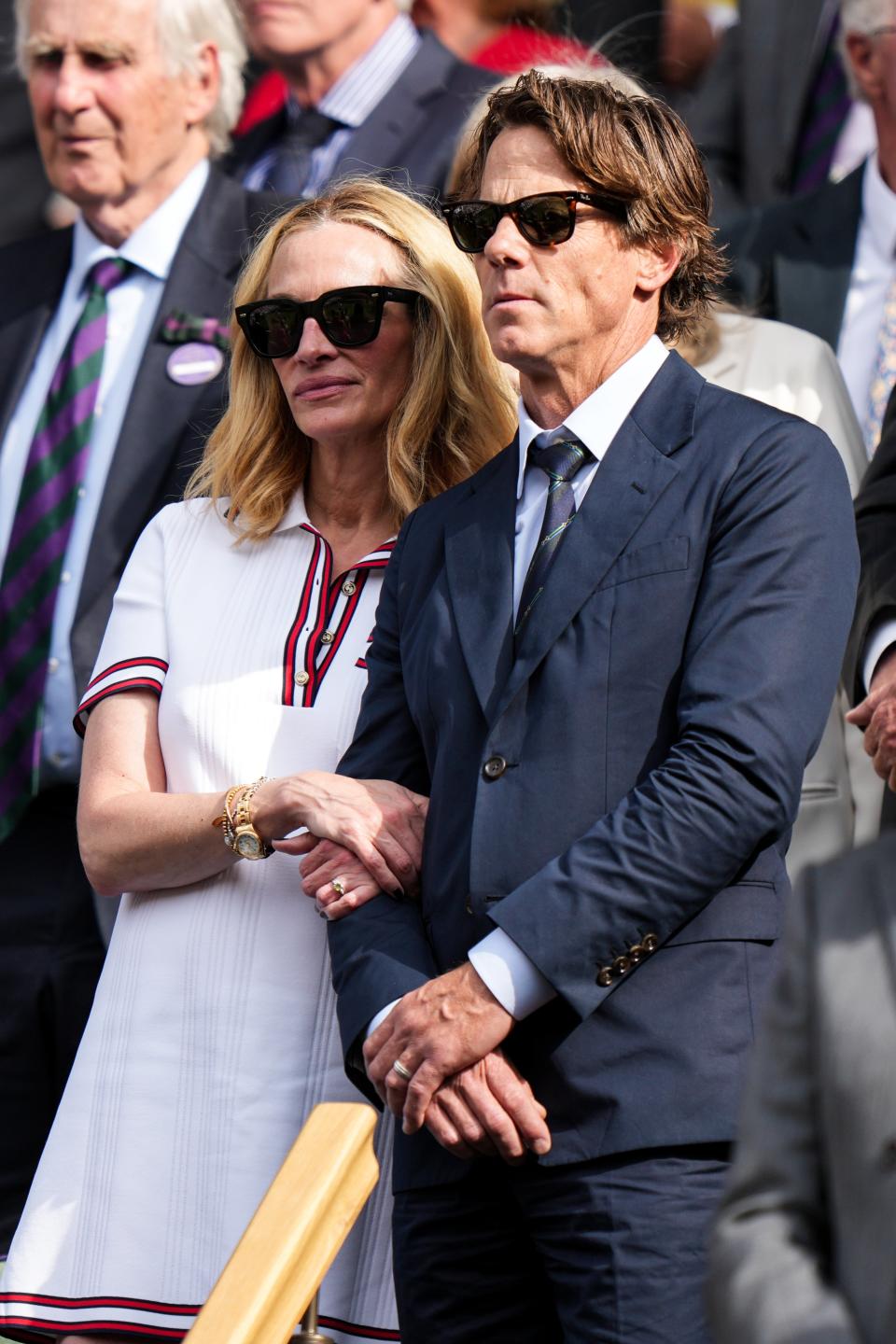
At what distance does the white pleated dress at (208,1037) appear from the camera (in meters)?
3.00

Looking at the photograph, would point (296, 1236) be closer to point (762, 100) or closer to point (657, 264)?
point (657, 264)

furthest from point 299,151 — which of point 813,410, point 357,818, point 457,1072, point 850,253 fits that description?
point 457,1072

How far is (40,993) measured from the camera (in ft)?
13.2

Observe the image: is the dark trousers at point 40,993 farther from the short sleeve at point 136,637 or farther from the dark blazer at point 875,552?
the dark blazer at point 875,552

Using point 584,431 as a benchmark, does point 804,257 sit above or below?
above

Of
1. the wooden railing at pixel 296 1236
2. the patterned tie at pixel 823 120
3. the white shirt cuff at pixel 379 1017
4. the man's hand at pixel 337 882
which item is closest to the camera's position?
the wooden railing at pixel 296 1236

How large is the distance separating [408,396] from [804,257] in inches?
56.9

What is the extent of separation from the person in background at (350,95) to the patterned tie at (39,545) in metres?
0.70

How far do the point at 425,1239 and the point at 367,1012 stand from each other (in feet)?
0.98

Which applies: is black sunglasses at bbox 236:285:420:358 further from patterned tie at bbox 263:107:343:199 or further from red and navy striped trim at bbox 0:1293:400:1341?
patterned tie at bbox 263:107:343:199

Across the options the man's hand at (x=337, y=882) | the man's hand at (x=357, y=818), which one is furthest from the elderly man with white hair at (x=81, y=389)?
the man's hand at (x=337, y=882)

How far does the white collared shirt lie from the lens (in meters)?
4.38

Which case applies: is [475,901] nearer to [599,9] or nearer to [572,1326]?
[572,1326]

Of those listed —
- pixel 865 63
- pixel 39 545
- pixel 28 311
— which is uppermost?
pixel 865 63
